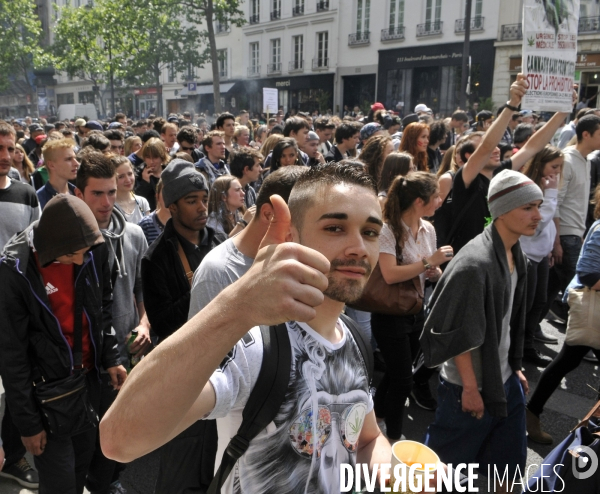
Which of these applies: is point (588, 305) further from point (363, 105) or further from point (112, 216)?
point (363, 105)

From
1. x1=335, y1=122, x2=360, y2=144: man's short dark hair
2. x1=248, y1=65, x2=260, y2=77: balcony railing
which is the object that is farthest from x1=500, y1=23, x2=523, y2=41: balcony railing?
x1=335, y1=122, x2=360, y2=144: man's short dark hair

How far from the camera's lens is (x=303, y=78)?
35938 mm

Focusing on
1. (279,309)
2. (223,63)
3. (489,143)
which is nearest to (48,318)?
(279,309)

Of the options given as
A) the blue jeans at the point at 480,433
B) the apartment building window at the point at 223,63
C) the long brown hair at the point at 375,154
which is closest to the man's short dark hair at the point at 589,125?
the long brown hair at the point at 375,154

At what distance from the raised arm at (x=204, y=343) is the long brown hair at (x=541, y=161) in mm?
4373

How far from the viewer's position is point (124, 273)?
342 centimetres

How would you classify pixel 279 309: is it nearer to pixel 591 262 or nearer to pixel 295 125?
pixel 591 262

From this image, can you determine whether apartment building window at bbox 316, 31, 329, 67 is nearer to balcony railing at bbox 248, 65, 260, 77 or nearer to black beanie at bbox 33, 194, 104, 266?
balcony railing at bbox 248, 65, 260, 77

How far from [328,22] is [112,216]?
33.8m

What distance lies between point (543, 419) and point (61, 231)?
148 inches

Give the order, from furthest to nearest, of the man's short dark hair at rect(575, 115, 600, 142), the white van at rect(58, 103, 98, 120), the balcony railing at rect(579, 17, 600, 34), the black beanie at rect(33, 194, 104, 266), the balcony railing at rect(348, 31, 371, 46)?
the balcony railing at rect(348, 31, 371, 46) < the white van at rect(58, 103, 98, 120) < the balcony railing at rect(579, 17, 600, 34) < the man's short dark hair at rect(575, 115, 600, 142) < the black beanie at rect(33, 194, 104, 266)

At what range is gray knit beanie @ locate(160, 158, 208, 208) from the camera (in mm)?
3266

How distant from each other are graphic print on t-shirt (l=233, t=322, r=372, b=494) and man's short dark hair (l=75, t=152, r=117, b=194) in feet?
8.59

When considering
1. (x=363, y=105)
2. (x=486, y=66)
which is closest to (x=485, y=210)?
(x=486, y=66)
